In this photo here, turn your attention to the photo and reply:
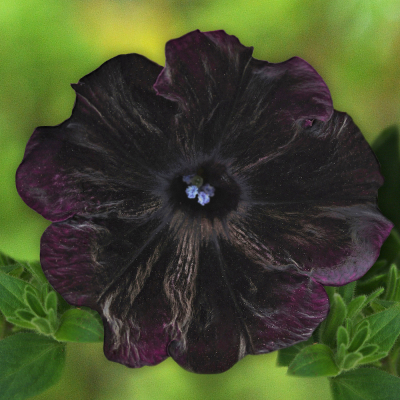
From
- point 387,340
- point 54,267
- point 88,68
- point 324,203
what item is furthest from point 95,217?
point 387,340

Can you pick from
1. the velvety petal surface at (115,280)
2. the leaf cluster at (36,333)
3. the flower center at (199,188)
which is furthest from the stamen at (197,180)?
the leaf cluster at (36,333)

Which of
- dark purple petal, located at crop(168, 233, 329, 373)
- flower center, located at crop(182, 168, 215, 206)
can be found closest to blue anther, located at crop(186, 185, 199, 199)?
flower center, located at crop(182, 168, 215, 206)

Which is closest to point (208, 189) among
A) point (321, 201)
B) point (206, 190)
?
point (206, 190)

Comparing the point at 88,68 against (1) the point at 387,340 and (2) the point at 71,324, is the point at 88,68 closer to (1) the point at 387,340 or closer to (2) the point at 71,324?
(2) the point at 71,324

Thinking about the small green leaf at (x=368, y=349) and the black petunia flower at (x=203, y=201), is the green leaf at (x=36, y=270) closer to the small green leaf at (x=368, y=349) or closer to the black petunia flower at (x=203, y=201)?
the black petunia flower at (x=203, y=201)

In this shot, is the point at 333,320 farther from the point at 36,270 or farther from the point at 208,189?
the point at 36,270

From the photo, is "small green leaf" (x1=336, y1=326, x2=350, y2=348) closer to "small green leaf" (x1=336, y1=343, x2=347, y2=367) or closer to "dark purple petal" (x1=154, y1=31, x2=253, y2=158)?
"small green leaf" (x1=336, y1=343, x2=347, y2=367)
